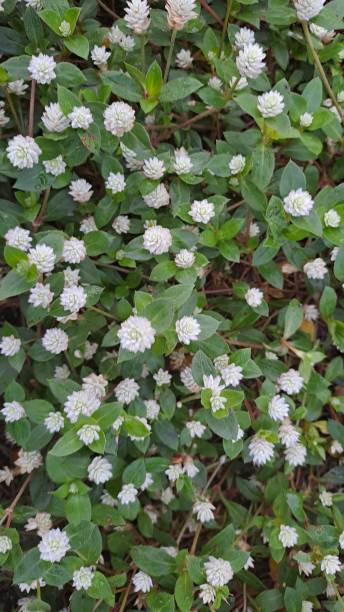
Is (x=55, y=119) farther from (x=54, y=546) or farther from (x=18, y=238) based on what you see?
(x=54, y=546)

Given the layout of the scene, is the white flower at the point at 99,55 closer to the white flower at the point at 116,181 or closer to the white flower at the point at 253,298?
the white flower at the point at 116,181

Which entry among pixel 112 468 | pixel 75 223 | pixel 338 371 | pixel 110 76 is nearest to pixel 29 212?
pixel 75 223

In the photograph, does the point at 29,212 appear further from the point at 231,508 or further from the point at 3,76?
the point at 231,508

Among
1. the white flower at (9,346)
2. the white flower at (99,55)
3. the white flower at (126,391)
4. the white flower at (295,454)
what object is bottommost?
the white flower at (295,454)

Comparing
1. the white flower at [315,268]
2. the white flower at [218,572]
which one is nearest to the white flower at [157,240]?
the white flower at [315,268]

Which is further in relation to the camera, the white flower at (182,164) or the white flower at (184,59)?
the white flower at (184,59)
